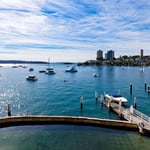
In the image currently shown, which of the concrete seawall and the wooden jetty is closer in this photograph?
the wooden jetty

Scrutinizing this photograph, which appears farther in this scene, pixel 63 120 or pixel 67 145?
pixel 63 120

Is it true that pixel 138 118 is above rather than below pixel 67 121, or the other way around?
above

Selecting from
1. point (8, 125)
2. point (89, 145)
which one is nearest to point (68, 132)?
point (89, 145)

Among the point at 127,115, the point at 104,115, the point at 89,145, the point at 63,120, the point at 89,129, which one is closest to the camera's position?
the point at 89,145

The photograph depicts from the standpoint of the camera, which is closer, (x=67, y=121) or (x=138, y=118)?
(x=67, y=121)

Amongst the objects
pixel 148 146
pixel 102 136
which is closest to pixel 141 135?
pixel 148 146

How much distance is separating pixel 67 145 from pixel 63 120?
243 inches

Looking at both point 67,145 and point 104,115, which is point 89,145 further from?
point 104,115

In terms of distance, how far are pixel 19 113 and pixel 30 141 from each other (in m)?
16.0

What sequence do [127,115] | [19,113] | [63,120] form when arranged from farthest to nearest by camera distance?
[19,113] < [127,115] < [63,120]

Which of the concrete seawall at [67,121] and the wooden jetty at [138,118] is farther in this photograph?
the concrete seawall at [67,121]

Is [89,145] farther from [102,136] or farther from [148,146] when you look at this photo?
[148,146]

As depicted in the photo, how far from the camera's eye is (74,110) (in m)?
40.0

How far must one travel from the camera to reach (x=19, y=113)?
39.0 m
